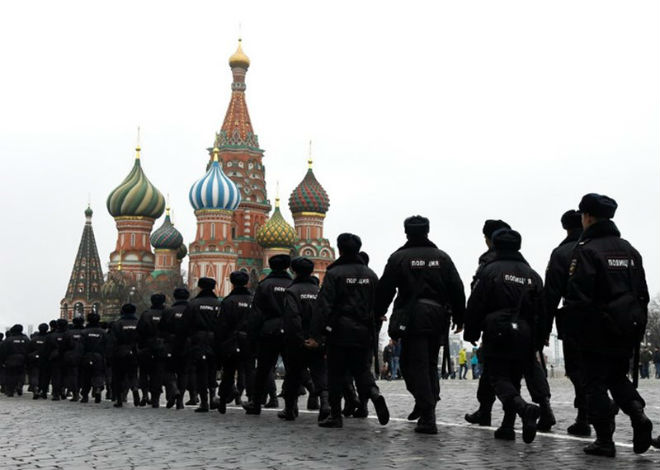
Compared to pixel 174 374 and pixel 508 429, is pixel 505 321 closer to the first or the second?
pixel 508 429

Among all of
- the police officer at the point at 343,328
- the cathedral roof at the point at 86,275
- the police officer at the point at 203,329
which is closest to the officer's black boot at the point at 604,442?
the police officer at the point at 343,328

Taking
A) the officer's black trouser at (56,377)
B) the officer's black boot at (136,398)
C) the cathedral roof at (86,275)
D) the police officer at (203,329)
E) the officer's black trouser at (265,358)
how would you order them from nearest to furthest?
the officer's black trouser at (265,358)
the police officer at (203,329)
the officer's black boot at (136,398)
the officer's black trouser at (56,377)
the cathedral roof at (86,275)

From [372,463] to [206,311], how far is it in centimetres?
809

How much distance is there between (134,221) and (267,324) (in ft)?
294

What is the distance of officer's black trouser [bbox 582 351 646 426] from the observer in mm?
8281

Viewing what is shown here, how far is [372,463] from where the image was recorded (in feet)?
26.0

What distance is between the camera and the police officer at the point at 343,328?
11.2m

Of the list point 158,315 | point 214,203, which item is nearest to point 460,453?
point 158,315

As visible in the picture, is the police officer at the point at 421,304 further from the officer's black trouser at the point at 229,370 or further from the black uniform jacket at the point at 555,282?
the officer's black trouser at the point at 229,370

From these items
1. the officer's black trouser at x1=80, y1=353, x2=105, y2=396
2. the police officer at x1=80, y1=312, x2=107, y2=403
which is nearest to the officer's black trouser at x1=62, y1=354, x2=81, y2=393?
the police officer at x1=80, y1=312, x2=107, y2=403

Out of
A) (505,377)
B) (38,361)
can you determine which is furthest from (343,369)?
(38,361)

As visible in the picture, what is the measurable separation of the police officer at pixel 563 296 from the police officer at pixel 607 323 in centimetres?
41

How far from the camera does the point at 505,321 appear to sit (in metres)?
9.58

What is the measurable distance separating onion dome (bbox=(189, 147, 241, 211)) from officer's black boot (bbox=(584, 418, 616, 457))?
8572 centimetres
